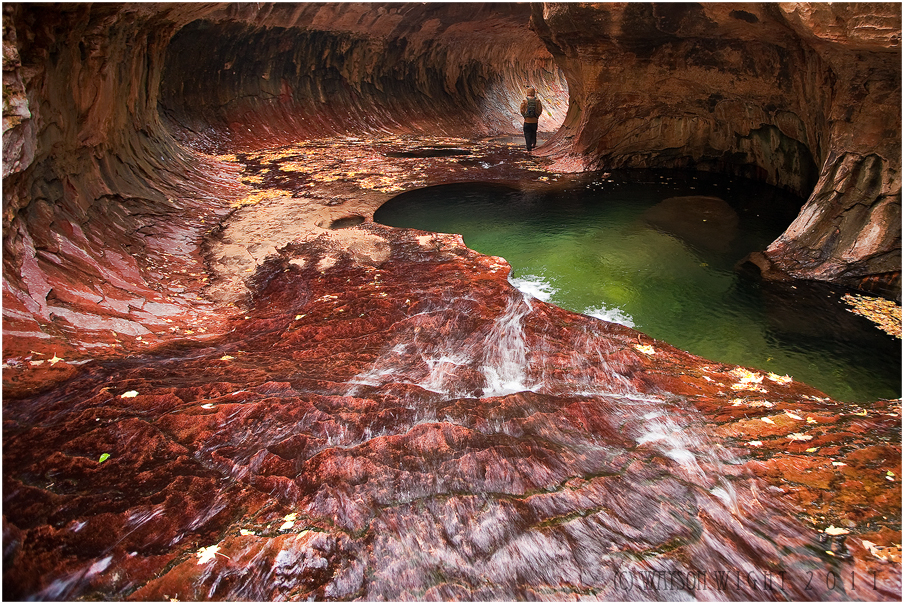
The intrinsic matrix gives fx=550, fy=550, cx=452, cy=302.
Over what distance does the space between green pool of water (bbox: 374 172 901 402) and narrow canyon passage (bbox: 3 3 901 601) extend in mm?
428

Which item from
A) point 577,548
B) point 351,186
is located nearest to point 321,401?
point 577,548

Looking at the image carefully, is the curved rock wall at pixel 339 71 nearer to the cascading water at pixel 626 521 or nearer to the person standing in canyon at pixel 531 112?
the person standing in canyon at pixel 531 112

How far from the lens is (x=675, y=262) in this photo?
6.85m

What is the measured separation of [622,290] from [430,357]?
8.84 ft

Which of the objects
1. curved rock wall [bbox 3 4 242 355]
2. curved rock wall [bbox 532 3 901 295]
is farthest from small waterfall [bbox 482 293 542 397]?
curved rock wall [bbox 532 3 901 295]

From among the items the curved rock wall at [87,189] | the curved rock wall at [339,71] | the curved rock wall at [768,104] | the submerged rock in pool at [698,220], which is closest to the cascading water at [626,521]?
the curved rock wall at [87,189]

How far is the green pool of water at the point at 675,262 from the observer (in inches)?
194

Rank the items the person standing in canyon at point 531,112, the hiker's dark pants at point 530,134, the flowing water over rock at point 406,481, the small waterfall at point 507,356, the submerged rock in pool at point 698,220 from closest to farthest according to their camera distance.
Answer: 1. the flowing water over rock at point 406,481
2. the small waterfall at point 507,356
3. the submerged rock in pool at point 698,220
4. the person standing in canyon at point 531,112
5. the hiker's dark pants at point 530,134

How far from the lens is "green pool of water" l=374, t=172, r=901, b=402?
493cm

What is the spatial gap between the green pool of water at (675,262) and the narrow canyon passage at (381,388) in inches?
16.9

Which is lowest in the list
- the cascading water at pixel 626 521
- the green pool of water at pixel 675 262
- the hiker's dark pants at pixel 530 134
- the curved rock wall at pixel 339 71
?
the green pool of water at pixel 675 262

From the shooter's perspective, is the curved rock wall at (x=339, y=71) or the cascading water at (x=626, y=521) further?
the curved rock wall at (x=339, y=71)

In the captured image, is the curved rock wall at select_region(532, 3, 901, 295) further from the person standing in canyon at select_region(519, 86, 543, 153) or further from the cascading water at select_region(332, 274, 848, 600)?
the cascading water at select_region(332, 274, 848, 600)

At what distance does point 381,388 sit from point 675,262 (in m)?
4.51
